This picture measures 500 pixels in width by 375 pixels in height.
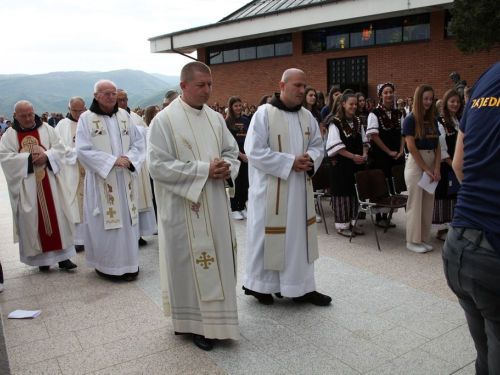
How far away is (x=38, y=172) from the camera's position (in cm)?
559

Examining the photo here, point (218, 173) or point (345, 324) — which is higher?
point (218, 173)

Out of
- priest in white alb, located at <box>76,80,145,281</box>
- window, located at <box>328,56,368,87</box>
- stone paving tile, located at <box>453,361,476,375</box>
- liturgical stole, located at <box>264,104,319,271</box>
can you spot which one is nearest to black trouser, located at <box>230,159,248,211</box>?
priest in white alb, located at <box>76,80,145,281</box>

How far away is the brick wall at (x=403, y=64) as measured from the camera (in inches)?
679

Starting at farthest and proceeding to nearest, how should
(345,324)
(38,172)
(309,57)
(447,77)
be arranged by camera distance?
1. (309,57)
2. (447,77)
3. (38,172)
4. (345,324)

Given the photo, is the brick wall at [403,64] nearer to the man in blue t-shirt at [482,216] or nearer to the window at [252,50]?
the window at [252,50]

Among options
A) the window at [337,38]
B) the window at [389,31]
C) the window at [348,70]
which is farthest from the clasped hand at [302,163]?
the window at [337,38]

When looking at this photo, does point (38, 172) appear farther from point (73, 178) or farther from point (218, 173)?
point (218, 173)

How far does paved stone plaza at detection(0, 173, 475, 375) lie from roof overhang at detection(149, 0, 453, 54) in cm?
1377

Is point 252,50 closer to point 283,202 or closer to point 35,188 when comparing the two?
point 35,188

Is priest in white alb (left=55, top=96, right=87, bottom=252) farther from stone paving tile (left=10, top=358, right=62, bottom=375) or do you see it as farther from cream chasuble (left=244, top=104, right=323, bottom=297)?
stone paving tile (left=10, top=358, right=62, bottom=375)

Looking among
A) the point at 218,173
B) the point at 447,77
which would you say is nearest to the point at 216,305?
the point at 218,173

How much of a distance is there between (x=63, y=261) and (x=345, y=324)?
3541 mm

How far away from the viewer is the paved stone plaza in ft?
10.9

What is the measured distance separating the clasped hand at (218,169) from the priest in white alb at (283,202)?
748mm
